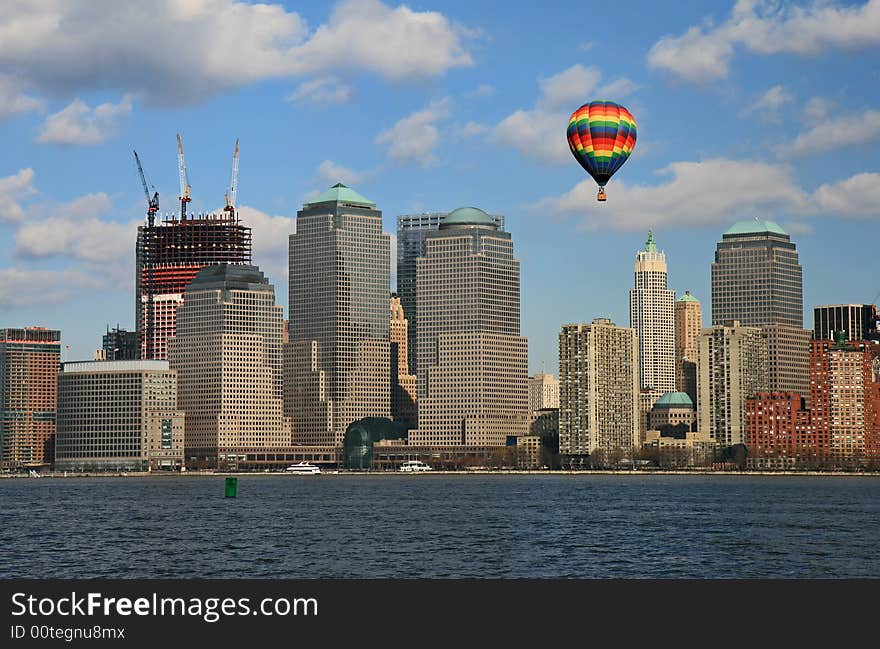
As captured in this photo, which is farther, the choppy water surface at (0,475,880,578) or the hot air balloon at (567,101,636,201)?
the hot air balloon at (567,101,636,201)

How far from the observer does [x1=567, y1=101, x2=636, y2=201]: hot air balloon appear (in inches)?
6368

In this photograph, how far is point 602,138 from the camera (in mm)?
161625

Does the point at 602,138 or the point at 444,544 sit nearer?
the point at 444,544

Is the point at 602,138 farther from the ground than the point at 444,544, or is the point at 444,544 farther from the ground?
the point at 602,138

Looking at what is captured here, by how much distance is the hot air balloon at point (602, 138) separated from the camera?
161750 mm

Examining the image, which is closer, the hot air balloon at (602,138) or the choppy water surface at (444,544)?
the choppy water surface at (444,544)

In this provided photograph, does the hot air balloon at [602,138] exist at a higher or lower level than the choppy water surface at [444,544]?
higher

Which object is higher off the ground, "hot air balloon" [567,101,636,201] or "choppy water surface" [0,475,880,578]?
"hot air balloon" [567,101,636,201]

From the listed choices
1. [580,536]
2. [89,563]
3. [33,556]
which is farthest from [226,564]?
[580,536]
